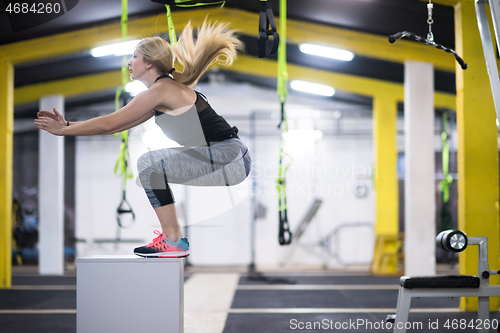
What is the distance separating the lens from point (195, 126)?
86.3 inches

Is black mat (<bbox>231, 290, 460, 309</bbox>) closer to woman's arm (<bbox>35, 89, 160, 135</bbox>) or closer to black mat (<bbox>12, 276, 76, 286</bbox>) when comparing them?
black mat (<bbox>12, 276, 76, 286</bbox>)

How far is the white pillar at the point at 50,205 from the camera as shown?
289 inches

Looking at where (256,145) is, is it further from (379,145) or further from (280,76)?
(280,76)

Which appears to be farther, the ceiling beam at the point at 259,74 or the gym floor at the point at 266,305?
the ceiling beam at the point at 259,74

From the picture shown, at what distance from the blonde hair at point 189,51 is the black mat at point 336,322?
214cm

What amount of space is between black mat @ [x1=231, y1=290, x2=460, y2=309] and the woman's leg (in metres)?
2.50

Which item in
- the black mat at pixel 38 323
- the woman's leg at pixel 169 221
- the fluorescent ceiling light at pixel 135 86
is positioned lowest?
the black mat at pixel 38 323

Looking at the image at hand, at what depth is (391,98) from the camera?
25.5 ft

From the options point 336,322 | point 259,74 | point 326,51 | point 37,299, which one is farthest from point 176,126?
point 259,74

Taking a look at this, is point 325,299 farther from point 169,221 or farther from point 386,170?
point 386,170

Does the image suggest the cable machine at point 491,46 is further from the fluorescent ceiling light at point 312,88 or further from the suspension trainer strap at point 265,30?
the fluorescent ceiling light at point 312,88

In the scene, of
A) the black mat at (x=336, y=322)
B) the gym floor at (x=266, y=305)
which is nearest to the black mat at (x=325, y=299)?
the gym floor at (x=266, y=305)

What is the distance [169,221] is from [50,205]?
5757 mm

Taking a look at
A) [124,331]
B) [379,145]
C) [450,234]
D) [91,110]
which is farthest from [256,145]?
[124,331]
